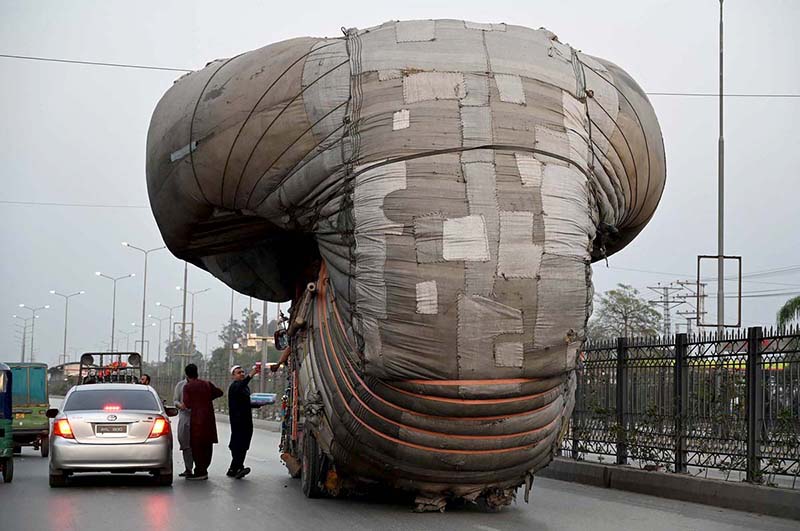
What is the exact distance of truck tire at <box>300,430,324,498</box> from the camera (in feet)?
43.5

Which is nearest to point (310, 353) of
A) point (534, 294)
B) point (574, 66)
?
point (534, 294)

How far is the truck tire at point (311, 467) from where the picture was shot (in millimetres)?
13250

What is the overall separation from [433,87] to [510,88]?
75cm

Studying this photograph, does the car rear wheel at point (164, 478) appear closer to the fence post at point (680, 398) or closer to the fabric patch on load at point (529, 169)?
the fence post at point (680, 398)

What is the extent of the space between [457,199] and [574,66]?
7.38 ft

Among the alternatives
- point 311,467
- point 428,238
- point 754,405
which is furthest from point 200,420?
point 754,405

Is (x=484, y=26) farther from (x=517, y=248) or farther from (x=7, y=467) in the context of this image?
(x=7, y=467)

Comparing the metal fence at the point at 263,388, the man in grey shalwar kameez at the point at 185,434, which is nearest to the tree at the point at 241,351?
the metal fence at the point at 263,388

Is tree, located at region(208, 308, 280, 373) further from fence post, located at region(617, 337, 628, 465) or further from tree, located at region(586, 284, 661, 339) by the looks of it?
fence post, located at region(617, 337, 628, 465)

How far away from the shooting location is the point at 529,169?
449 inches

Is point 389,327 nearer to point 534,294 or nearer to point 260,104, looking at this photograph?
point 534,294

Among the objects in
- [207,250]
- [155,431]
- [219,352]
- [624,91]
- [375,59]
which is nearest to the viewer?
[375,59]

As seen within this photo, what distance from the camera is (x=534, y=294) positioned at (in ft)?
36.7

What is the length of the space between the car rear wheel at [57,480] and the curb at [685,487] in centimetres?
734
